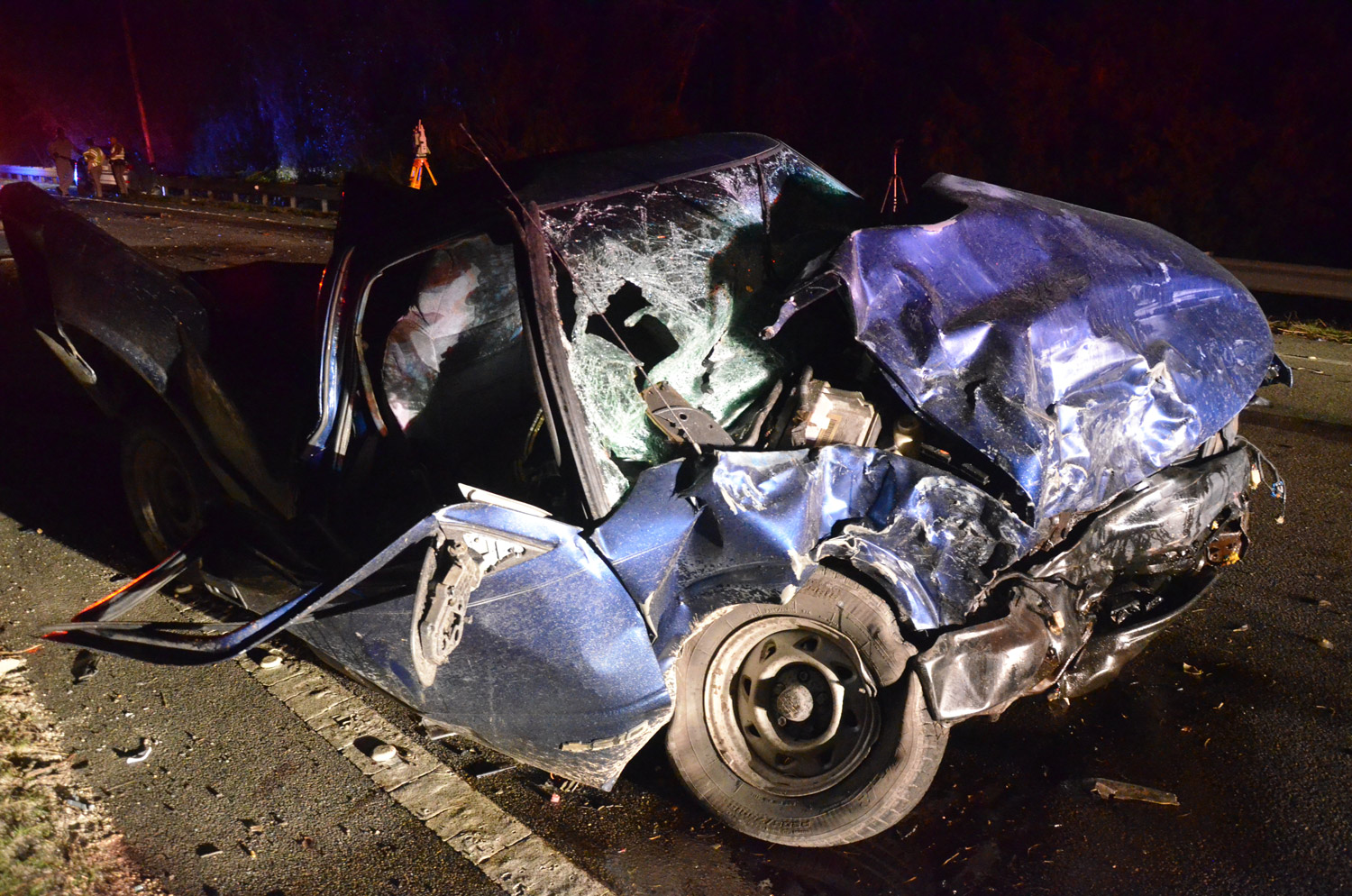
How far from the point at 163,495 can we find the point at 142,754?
1.38 meters

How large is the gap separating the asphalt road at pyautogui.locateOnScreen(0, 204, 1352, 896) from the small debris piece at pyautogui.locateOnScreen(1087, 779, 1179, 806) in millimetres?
36

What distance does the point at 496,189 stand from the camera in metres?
3.26

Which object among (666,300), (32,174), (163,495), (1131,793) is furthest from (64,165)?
(1131,793)

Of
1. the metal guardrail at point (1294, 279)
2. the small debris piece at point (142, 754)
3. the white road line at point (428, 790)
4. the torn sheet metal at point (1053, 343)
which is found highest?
the torn sheet metal at point (1053, 343)

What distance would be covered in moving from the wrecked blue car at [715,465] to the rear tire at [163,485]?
0.04m

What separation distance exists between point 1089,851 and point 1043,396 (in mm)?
1345

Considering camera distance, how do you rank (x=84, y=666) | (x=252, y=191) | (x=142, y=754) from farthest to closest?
1. (x=252, y=191)
2. (x=84, y=666)
3. (x=142, y=754)

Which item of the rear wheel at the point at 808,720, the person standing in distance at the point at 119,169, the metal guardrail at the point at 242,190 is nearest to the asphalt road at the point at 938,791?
the rear wheel at the point at 808,720

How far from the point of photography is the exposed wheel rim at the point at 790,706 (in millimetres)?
2729

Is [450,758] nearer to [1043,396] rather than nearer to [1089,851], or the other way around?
[1089,851]

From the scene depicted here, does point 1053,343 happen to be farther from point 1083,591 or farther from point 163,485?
point 163,485

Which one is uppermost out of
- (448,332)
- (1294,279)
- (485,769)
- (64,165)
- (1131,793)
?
(64,165)

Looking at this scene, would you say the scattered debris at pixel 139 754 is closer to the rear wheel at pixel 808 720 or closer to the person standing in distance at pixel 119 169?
the rear wheel at pixel 808 720

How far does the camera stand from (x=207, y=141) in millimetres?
36500
